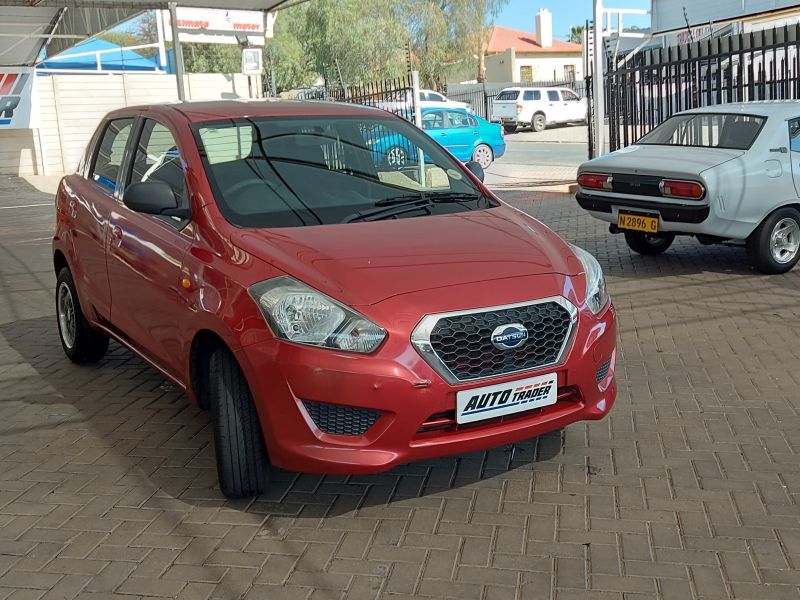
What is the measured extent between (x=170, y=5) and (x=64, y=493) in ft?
42.5

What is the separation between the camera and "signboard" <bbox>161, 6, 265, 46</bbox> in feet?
67.6

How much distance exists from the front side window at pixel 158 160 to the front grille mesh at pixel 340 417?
4.74 ft

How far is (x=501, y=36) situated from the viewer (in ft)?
244

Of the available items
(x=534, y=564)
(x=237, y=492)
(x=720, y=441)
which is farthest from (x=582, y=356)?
(x=237, y=492)

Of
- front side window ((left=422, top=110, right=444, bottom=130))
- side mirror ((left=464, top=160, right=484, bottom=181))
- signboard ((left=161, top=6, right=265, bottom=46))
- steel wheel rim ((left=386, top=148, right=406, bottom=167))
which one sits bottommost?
side mirror ((left=464, top=160, right=484, bottom=181))

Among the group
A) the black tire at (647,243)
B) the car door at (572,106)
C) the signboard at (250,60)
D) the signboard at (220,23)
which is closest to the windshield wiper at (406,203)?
the black tire at (647,243)

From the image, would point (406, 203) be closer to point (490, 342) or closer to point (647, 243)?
point (490, 342)

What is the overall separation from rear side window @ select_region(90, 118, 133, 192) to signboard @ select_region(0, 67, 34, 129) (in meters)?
19.6

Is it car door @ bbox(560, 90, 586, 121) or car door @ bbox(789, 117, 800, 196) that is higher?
car door @ bbox(560, 90, 586, 121)

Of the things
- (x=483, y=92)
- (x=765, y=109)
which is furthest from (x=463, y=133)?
(x=483, y=92)

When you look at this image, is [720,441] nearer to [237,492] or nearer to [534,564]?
[534,564]

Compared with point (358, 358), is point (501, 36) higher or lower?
higher

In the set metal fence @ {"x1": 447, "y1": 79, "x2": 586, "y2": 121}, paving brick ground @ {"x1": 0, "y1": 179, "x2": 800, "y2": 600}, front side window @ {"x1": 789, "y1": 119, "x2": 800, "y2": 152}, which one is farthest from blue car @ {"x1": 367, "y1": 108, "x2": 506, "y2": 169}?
metal fence @ {"x1": 447, "y1": 79, "x2": 586, "y2": 121}

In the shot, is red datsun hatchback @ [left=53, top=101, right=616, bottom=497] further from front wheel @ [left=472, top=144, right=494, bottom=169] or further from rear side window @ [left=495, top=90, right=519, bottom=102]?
rear side window @ [left=495, top=90, right=519, bottom=102]
